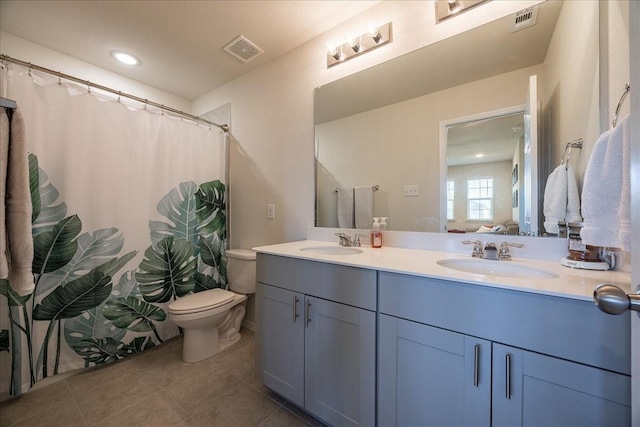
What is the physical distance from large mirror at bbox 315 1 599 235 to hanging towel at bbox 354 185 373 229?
1.5 inches

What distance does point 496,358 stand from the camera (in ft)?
2.45

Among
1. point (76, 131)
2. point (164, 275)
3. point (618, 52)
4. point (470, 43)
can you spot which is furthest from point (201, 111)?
point (618, 52)

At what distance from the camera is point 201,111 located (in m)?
2.65

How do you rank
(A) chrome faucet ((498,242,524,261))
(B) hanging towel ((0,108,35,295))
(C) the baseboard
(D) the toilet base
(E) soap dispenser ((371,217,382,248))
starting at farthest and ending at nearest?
(C) the baseboard, (D) the toilet base, (E) soap dispenser ((371,217,382,248)), (A) chrome faucet ((498,242,524,261)), (B) hanging towel ((0,108,35,295))

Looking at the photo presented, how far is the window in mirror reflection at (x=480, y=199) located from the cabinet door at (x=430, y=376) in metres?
0.68

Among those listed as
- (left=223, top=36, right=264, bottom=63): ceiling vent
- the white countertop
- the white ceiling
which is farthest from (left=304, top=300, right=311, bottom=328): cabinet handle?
(left=223, top=36, right=264, bottom=63): ceiling vent

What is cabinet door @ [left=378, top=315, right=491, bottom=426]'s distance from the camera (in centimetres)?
78

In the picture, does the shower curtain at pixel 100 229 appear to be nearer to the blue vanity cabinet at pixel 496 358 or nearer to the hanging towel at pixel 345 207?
the hanging towel at pixel 345 207

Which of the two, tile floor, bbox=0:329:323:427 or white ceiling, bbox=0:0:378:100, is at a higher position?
white ceiling, bbox=0:0:378:100

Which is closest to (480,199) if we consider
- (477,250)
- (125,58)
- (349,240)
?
(477,250)

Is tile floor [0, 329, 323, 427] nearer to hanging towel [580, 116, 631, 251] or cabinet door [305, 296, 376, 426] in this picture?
cabinet door [305, 296, 376, 426]

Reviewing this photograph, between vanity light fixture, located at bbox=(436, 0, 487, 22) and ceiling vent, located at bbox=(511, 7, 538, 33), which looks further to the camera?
vanity light fixture, located at bbox=(436, 0, 487, 22)

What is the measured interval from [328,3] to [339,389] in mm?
2144

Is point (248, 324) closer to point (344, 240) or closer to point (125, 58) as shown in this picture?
point (344, 240)
